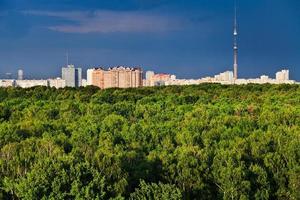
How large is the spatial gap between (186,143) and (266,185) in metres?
3.71

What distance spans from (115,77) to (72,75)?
A: 341 inches

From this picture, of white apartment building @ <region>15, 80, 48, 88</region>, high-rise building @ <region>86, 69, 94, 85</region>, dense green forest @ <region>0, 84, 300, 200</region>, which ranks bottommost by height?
dense green forest @ <region>0, 84, 300, 200</region>

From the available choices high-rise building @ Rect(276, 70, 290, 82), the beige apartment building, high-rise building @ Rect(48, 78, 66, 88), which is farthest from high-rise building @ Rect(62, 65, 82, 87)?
high-rise building @ Rect(276, 70, 290, 82)

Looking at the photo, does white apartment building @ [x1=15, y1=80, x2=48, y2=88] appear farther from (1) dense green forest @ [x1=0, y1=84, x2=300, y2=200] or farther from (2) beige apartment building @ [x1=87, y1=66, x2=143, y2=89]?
(1) dense green forest @ [x1=0, y1=84, x2=300, y2=200]

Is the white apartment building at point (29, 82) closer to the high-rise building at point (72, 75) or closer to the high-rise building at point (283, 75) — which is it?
the high-rise building at point (72, 75)

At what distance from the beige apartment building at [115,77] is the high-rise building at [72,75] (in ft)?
17.1

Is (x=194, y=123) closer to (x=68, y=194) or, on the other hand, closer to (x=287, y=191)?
(x=287, y=191)

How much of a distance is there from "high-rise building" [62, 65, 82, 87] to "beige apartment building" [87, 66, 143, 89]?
5219mm

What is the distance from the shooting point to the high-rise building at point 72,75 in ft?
195

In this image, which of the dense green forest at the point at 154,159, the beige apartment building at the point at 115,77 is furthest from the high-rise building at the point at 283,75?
the dense green forest at the point at 154,159

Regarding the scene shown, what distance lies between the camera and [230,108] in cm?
2323

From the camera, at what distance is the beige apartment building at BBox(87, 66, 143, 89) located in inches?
2073

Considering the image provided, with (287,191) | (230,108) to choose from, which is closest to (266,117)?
(230,108)

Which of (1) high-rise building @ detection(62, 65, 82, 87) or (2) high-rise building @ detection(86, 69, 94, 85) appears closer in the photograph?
(2) high-rise building @ detection(86, 69, 94, 85)
